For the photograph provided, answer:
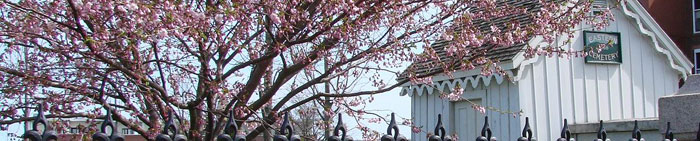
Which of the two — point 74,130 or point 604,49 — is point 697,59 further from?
point 74,130

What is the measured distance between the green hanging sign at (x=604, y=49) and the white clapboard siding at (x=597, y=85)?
0.10m

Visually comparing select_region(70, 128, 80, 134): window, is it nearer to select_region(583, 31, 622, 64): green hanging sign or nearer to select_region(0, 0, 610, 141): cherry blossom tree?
select_region(0, 0, 610, 141): cherry blossom tree

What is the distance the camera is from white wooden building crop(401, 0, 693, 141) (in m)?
14.3

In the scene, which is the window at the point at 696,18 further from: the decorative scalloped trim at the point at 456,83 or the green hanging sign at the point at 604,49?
the decorative scalloped trim at the point at 456,83

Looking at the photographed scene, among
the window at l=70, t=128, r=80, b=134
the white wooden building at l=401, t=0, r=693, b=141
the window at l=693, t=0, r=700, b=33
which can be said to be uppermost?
the window at l=693, t=0, r=700, b=33

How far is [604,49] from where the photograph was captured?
1509 centimetres

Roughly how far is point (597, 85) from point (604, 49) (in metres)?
0.64

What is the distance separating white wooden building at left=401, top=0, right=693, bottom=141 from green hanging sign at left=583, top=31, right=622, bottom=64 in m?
0.10

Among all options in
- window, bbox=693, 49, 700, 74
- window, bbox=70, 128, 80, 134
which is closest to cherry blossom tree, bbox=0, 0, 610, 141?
window, bbox=70, 128, 80, 134

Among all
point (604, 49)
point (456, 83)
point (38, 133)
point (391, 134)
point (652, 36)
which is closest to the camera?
point (38, 133)

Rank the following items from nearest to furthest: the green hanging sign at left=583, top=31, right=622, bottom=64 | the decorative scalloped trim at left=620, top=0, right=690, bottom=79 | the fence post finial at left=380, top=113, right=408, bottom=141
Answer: the fence post finial at left=380, top=113, right=408, bottom=141 < the green hanging sign at left=583, top=31, right=622, bottom=64 < the decorative scalloped trim at left=620, top=0, right=690, bottom=79

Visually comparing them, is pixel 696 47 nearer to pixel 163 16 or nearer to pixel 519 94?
pixel 519 94

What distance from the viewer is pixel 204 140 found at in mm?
7660

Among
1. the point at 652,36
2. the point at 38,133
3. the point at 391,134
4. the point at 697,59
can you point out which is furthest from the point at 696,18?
the point at 38,133
